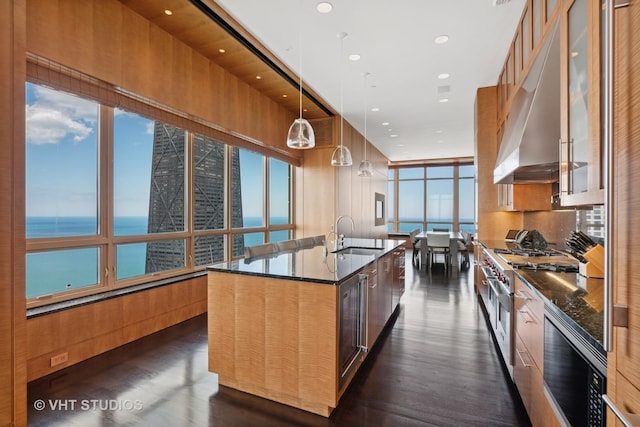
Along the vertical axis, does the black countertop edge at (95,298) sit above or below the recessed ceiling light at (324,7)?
below

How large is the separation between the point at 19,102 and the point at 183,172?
241cm

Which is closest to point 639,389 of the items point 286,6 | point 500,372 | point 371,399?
point 371,399

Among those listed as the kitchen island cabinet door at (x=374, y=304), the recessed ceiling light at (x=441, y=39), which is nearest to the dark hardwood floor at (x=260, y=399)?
the kitchen island cabinet door at (x=374, y=304)

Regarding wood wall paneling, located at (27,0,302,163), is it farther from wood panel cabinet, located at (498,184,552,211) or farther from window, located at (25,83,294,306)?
wood panel cabinet, located at (498,184,552,211)

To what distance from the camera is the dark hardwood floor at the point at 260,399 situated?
2.01 meters

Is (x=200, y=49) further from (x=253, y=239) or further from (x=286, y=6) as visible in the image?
(x=253, y=239)

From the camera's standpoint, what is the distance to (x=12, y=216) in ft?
5.74

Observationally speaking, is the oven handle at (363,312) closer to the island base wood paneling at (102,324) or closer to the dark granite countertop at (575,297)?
the dark granite countertop at (575,297)

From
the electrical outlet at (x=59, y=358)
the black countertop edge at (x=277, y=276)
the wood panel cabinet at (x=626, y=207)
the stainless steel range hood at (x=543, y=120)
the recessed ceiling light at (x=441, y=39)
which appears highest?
the recessed ceiling light at (x=441, y=39)

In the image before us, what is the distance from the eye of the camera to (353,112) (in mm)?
6227

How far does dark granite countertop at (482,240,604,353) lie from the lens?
1.16m

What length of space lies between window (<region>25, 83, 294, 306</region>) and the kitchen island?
1579 mm

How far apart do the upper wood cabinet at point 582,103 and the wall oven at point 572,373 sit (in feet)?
1.87

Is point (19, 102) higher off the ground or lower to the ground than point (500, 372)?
higher
